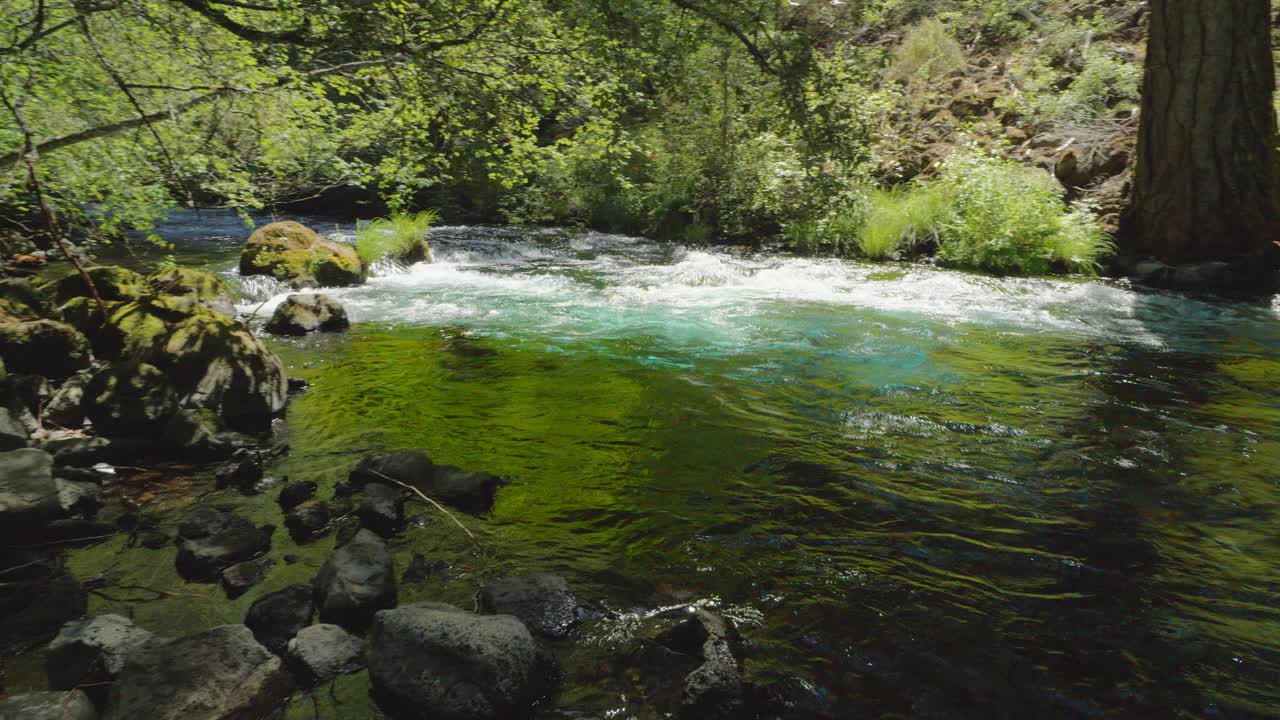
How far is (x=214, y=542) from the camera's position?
3.03 meters

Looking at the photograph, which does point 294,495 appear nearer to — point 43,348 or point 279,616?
point 279,616

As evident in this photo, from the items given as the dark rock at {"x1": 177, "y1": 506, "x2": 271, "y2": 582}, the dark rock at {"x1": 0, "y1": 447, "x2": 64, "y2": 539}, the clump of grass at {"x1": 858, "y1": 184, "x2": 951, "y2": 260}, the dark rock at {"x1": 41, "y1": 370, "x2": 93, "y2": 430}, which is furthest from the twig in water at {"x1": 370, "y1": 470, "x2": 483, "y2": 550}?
the clump of grass at {"x1": 858, "y1": 184, "x2": 951, "y2": 260}

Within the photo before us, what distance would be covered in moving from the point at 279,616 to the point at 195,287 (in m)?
7.35

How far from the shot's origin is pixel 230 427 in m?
4.78

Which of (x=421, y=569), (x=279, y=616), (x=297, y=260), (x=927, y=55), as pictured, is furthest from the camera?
(x=927, y=55)

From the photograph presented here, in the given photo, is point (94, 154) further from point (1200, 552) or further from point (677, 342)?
point (1200, 552)

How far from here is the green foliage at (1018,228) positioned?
10328 millimetres

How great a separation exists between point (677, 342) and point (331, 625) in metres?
5.29

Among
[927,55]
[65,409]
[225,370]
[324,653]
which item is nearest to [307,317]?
[225,370]

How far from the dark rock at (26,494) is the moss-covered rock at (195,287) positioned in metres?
4.92

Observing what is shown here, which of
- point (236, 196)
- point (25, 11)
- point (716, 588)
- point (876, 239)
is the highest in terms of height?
point (25, 11)

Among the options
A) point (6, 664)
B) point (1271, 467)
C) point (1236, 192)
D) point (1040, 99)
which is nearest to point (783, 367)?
point (1271, 467)

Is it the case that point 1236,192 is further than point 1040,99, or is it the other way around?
point 1040,99

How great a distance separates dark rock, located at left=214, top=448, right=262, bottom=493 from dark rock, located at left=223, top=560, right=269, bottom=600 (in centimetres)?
94
